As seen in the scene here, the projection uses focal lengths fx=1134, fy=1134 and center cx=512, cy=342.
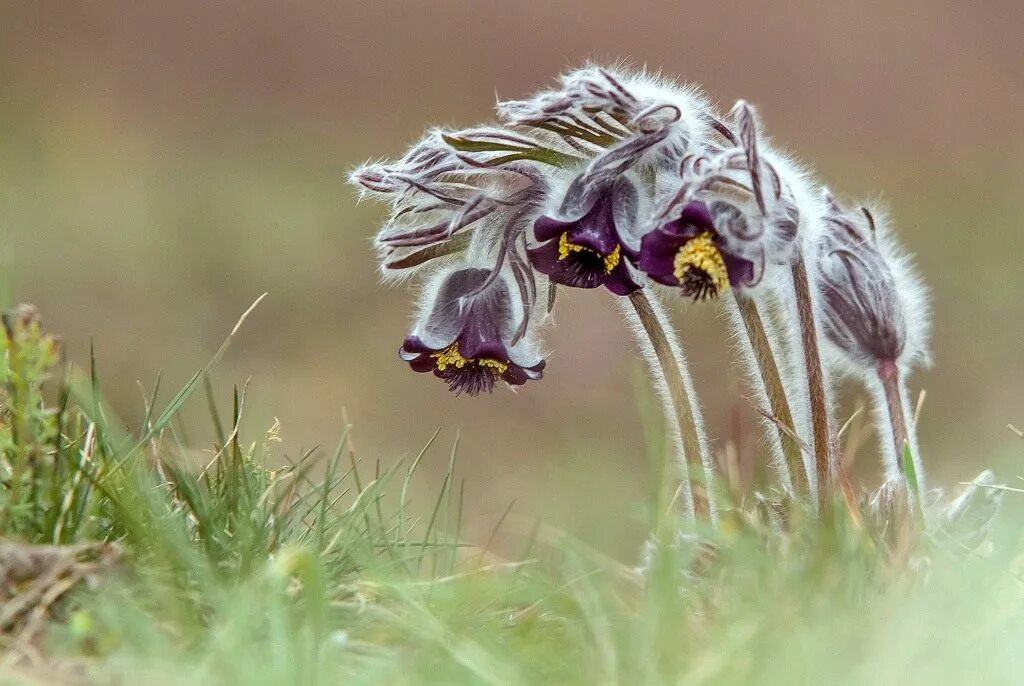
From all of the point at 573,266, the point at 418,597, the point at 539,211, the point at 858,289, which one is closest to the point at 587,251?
the point at 573,266

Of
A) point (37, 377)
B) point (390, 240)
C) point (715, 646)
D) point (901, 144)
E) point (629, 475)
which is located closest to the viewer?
point (715, 646)

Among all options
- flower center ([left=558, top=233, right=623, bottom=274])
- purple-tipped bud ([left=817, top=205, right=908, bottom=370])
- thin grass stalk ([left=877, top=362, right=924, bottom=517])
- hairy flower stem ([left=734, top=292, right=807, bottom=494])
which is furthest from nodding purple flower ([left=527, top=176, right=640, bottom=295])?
thin grass stalk ([left=877, top=362, right=924, bottom=517])

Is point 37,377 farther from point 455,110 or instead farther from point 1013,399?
point 455,110

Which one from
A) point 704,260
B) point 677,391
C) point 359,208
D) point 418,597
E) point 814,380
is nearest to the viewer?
point 418,597

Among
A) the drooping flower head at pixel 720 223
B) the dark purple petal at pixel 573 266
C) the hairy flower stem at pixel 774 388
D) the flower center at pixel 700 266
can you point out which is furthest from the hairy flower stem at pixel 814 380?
the dark purple petal at pixel 573 266

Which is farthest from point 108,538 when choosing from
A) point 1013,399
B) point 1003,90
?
point 1003,90

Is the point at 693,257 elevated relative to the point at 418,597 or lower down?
elevated

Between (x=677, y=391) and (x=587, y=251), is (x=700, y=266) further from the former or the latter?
(x=677, y=391)
